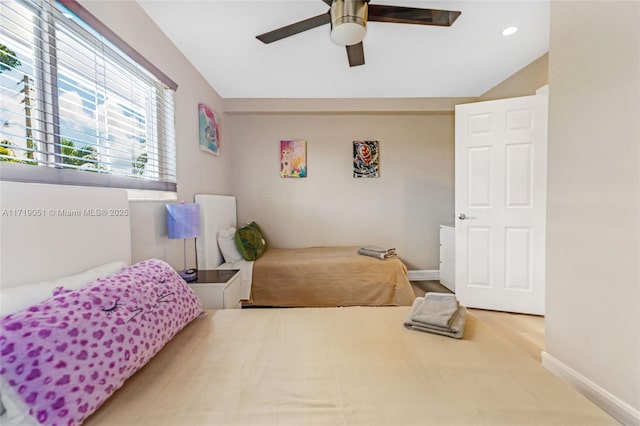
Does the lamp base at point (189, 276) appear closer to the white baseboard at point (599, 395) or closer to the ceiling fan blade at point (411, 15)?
the ceiling fan blade at point (411, 15)

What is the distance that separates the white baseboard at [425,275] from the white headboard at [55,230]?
3.34 m

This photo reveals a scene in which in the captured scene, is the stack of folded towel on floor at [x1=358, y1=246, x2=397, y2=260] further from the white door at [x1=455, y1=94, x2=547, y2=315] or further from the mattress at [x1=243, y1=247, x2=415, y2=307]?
the white door at [x1=455, y1=94, x2=547, y2=315]

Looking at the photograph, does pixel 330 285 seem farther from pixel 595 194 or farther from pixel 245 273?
pixel 595 194

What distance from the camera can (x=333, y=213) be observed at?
3609mm

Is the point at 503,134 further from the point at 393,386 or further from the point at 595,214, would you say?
the point at 393,386

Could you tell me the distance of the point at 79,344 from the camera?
72cm

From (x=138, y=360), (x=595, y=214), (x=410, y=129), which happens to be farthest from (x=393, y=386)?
(x=410, y=129)

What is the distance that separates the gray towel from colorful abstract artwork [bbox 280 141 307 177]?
2.57 m

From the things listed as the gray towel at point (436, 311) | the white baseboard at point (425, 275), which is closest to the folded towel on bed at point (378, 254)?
the white baseboard at point (425, 275)

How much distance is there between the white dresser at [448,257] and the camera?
315 centimetres

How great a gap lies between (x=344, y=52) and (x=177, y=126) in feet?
5.24

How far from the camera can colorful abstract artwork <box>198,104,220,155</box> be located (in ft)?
8.52

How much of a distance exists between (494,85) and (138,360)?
157 inches

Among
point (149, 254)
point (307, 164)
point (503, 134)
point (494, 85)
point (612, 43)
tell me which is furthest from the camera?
point (307, 164)
